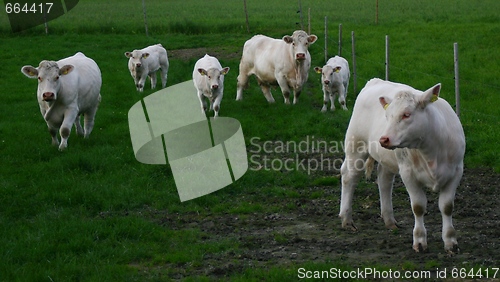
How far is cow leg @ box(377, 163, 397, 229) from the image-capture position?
8203 millimetres

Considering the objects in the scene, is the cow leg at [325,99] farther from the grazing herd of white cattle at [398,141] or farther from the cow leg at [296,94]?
the grazing herd of white cattle at [398,141]

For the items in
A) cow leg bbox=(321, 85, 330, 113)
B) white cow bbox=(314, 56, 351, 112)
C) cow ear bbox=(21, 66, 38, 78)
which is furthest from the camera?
white cow bbox=(314, 56, 351, 112)

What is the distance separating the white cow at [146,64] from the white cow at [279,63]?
2.94 meters

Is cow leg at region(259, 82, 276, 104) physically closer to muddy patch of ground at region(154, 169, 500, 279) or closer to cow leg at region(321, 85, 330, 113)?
cow leg at region(321, 85, 330, 113)

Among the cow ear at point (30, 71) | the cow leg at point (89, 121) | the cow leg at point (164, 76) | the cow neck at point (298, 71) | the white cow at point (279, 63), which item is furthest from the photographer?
the cow leg at point (164, 76)

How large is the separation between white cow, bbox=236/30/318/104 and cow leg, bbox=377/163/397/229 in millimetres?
8505

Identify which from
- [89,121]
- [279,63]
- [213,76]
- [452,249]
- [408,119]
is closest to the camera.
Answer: [408,119]

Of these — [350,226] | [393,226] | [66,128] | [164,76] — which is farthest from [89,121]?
[164,76]

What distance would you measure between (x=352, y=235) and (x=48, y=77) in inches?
255

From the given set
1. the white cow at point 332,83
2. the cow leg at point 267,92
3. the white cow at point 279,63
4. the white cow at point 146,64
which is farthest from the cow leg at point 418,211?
the white cow at point 146,64

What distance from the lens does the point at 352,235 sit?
7.98 meters

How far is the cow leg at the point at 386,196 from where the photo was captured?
323 inches

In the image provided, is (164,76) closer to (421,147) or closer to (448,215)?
(421,147)

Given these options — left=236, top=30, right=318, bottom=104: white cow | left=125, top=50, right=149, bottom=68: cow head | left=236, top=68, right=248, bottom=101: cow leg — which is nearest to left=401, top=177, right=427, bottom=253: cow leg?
left=236, top=30, right=318, bottom=104: white cow
